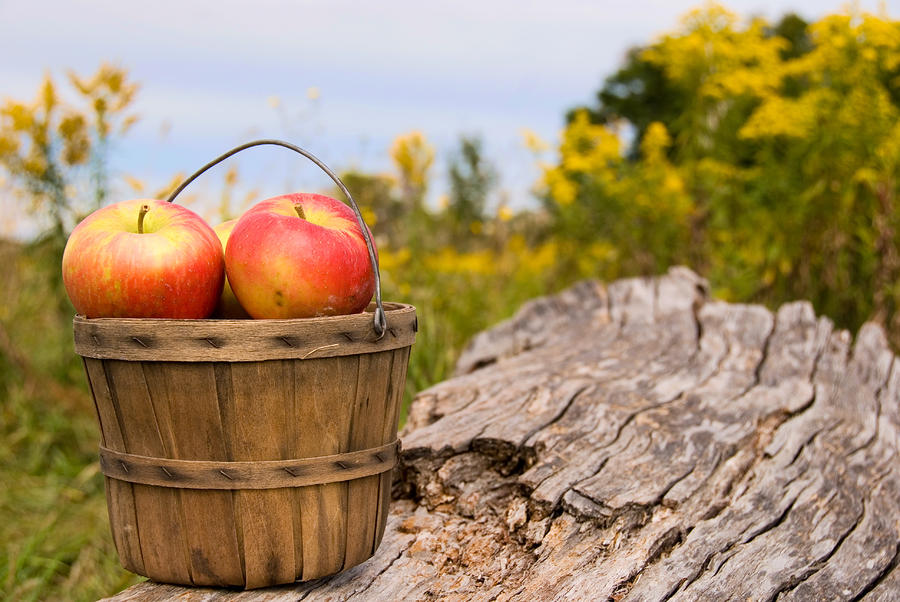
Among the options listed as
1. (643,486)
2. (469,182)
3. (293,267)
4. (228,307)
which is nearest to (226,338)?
(293,267)

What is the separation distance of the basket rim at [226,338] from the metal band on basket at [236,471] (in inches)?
8.9

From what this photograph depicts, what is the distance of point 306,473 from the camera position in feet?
5.57

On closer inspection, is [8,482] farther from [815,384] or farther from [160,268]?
[815,384]

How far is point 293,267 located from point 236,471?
0.43 meters

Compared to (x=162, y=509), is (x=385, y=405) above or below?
above

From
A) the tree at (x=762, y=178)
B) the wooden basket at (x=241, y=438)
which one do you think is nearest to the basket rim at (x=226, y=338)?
the wooden basket at (x=241, y=438)

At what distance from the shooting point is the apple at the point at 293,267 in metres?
1.70

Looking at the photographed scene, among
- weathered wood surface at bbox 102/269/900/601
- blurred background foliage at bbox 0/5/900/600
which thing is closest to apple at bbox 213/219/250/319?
weathered wood surface at bbox 102/269/900/601

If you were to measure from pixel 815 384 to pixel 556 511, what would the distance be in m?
1.59

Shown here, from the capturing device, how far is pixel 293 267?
1.69 m

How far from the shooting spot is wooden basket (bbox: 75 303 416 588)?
161cm

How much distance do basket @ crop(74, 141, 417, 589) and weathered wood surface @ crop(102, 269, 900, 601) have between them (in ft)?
0.41

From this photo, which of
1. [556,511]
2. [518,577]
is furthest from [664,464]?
[518,577]

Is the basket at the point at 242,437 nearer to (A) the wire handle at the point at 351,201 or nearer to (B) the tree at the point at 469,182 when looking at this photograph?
(A) the wire handle at the point at 351,201
